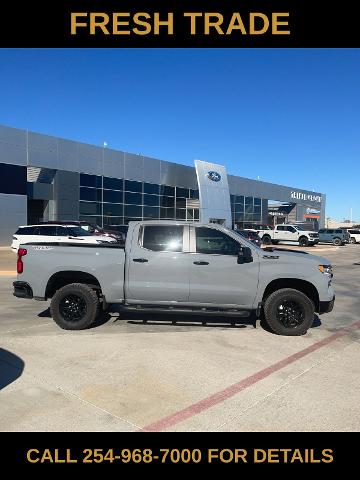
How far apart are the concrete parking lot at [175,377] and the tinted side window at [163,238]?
4.63 feet

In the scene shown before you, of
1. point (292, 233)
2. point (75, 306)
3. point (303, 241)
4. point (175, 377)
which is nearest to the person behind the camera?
point (175, 377)

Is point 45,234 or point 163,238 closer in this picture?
point 163,238

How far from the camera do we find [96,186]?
102ft

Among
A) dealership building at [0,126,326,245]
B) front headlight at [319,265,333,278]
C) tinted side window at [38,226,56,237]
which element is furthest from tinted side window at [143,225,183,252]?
dealership building at [0,126,326,245]

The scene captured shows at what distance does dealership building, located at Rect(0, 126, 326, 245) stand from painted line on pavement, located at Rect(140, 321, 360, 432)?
22899 mm

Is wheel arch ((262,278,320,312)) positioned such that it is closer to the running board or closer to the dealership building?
the running board

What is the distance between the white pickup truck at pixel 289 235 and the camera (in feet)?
111

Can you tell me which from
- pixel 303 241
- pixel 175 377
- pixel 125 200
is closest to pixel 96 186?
pixel 125 200

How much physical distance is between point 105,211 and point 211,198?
11.2 metres

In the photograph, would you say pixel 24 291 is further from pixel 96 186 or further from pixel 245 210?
pixel 245 210

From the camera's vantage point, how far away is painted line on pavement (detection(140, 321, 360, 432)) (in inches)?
139

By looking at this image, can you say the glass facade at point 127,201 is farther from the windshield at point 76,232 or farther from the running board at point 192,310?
the running board at point 192,310

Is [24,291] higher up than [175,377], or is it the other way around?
[24,291]

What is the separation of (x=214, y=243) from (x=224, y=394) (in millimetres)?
2914
